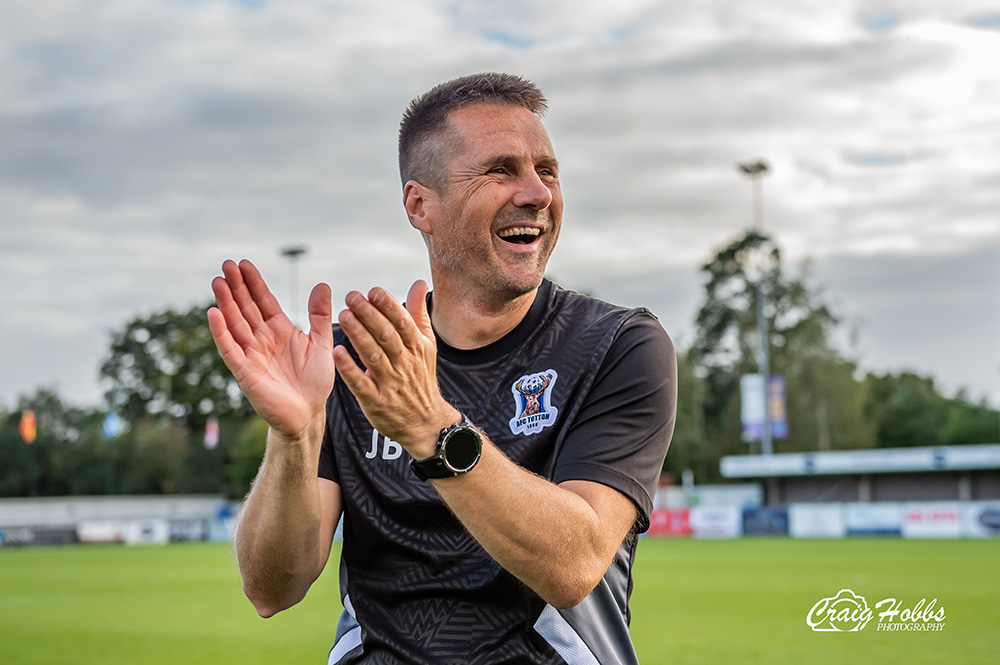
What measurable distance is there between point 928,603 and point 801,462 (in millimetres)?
35844

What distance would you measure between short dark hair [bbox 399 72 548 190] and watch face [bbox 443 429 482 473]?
1.08m

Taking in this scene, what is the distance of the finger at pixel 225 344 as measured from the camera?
110 inches

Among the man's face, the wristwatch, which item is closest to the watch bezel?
the wristwatch

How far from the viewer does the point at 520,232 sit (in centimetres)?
329

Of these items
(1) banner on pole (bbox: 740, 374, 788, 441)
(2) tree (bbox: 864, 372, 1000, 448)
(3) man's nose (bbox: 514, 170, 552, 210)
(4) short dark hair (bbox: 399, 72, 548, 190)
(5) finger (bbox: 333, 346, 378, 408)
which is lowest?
(2) tree (bbox: 864, 372, 1000, 448)

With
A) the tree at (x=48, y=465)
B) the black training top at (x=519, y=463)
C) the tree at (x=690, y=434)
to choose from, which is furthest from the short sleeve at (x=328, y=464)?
the tree at (x=48, y=465)

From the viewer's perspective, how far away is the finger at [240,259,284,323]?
2.94m

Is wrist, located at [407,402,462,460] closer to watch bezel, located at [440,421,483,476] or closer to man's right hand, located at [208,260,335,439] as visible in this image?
watch bezel, located at [440,421,483,476]

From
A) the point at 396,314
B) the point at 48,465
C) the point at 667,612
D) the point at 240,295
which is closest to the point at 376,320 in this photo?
the point at 396,314

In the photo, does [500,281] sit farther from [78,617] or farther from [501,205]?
[78,617]

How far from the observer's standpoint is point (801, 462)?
167 ft

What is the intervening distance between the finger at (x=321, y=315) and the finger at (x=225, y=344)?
196 mm

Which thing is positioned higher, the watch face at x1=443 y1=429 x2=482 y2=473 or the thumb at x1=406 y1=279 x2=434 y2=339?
the thumb at x1=406 y1=279 x2=434 y2=339

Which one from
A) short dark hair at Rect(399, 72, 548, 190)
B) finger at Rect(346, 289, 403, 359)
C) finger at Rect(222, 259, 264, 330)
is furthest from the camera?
short dark hair at Rect(399, 72, 548, 190)
